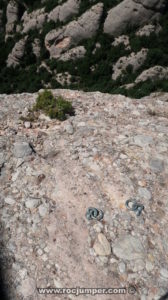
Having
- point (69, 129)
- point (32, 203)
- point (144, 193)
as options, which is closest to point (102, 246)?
Answer: point (144, 193)

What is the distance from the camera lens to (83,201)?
6113 millimetres

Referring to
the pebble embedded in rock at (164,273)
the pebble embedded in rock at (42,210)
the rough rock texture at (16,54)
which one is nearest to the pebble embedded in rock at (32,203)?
the pebble embedded in rock at (42,210)

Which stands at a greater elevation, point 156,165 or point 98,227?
point 156,165

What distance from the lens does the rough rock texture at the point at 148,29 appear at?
53.0 m

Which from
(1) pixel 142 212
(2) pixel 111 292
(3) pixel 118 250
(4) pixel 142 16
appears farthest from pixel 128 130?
(4) pixel 142 16

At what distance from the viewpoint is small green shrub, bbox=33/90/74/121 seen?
28.0 ft

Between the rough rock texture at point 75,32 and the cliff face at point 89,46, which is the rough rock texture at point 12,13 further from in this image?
the rough rock texture at point 75,32

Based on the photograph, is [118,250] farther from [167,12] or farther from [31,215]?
[167,12]

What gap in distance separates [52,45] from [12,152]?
56710 millimetres

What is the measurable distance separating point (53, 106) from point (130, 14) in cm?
5158

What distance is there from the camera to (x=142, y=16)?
5306cm

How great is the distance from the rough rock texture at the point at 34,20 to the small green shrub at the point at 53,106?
61.3 meters

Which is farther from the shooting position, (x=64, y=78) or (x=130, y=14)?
(x=64, y=78)

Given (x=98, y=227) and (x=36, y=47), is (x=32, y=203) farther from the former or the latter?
(x=36, y=47)
